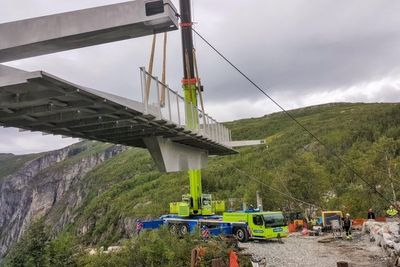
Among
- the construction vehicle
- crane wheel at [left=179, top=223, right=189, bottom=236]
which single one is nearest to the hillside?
the construction vehicle

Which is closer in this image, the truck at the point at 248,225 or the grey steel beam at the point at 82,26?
the grey steel beam at the point at 82,26

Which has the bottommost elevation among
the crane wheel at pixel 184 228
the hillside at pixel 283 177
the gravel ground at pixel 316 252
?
the gravel ground at pixel 316 252

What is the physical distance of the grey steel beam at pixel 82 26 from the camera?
8.96 metres

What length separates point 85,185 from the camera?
11588 centimetres

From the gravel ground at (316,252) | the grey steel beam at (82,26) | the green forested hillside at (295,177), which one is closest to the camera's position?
the grey steel beam at (82,26)

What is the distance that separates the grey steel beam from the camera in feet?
29.4

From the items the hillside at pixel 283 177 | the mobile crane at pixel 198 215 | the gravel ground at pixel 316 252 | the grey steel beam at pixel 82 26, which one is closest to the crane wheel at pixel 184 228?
the mobile crane at pixel 198 215

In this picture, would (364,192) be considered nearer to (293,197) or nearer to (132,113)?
(293,197)

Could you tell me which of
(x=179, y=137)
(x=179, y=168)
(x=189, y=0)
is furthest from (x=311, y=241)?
(x=189, y=0)

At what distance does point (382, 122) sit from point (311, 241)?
137ft

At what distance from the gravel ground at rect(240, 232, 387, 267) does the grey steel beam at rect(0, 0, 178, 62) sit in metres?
12.4

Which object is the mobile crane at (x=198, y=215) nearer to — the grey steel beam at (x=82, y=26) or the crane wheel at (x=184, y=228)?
the crane wheel at (x=184, y=228)

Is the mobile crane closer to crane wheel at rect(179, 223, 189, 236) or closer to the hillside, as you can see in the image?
crane wheel at rect(179, 223, 189, 236)

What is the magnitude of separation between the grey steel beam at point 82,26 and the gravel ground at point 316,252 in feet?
40.7
